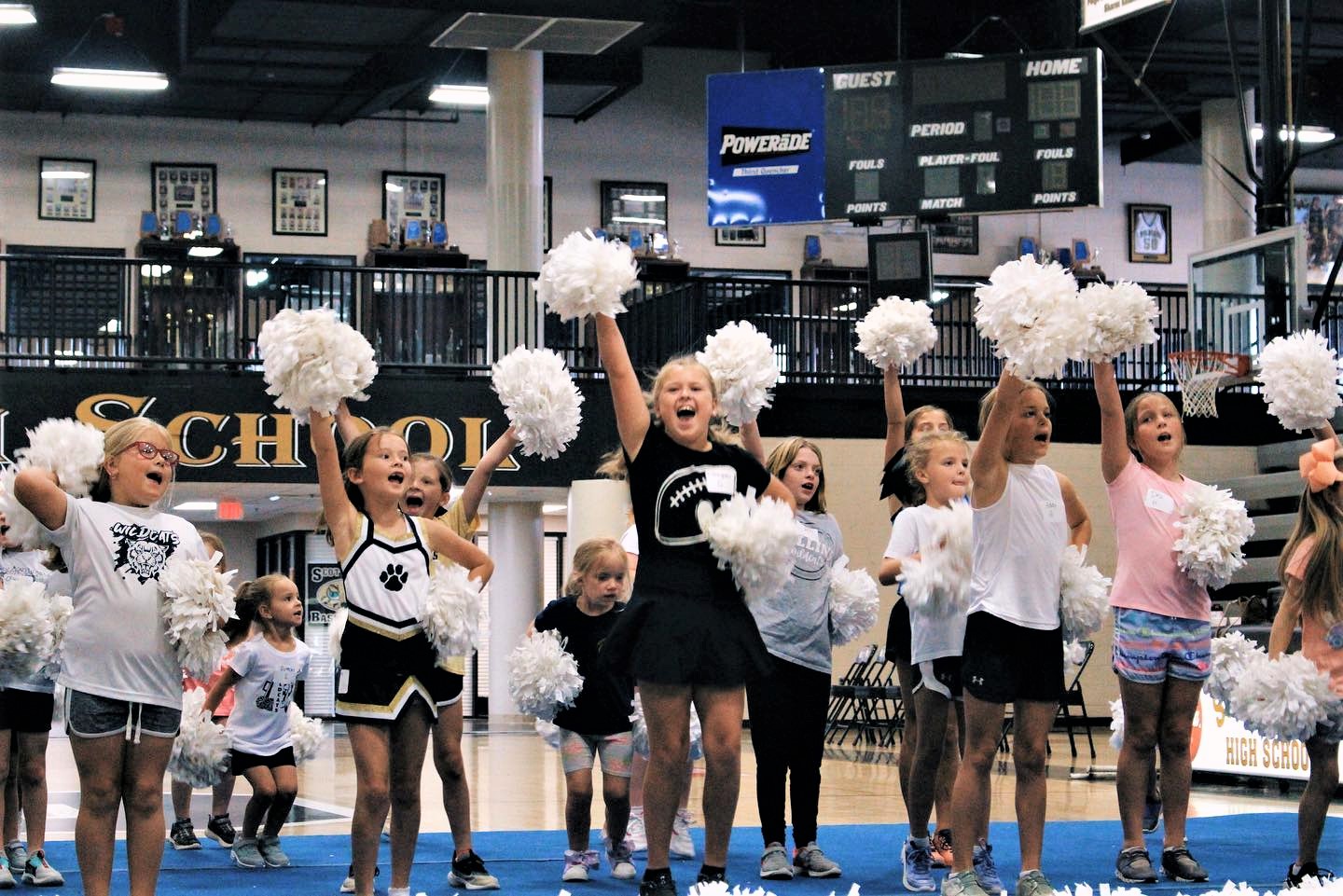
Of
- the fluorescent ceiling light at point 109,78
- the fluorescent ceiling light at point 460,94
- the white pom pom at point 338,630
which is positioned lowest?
the white pom pom at point 338,630

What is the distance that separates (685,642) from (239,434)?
37.9ft

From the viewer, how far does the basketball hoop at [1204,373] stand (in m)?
14.2

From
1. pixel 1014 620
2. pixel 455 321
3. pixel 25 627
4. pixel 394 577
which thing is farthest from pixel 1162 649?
pixel 455 321

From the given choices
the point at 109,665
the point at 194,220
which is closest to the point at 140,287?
the point at 194,220

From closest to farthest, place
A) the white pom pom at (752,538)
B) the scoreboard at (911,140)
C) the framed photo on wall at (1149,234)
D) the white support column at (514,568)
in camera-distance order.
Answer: the white pom pom at (752,538)
the scoreboard at (911,140)
the white support column at (514,568)
the framed photo on wall at (1149,234)

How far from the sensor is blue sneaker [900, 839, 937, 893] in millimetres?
5203

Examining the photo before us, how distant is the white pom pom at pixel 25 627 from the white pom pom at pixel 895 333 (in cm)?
293

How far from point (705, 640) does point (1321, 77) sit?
57.2 ft

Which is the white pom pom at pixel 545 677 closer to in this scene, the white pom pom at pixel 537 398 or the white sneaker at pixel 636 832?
the white sneaker at pixel 636 832

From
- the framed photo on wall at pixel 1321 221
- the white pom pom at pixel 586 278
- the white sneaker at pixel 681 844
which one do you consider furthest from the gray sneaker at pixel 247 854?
the framed photo on wall at pixel 1321 221

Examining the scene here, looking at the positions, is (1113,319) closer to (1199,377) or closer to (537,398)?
(537,398)

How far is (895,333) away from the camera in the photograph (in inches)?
240

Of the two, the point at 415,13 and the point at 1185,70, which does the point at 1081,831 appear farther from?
the point at 1185,70

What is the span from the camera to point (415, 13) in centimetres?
1560
